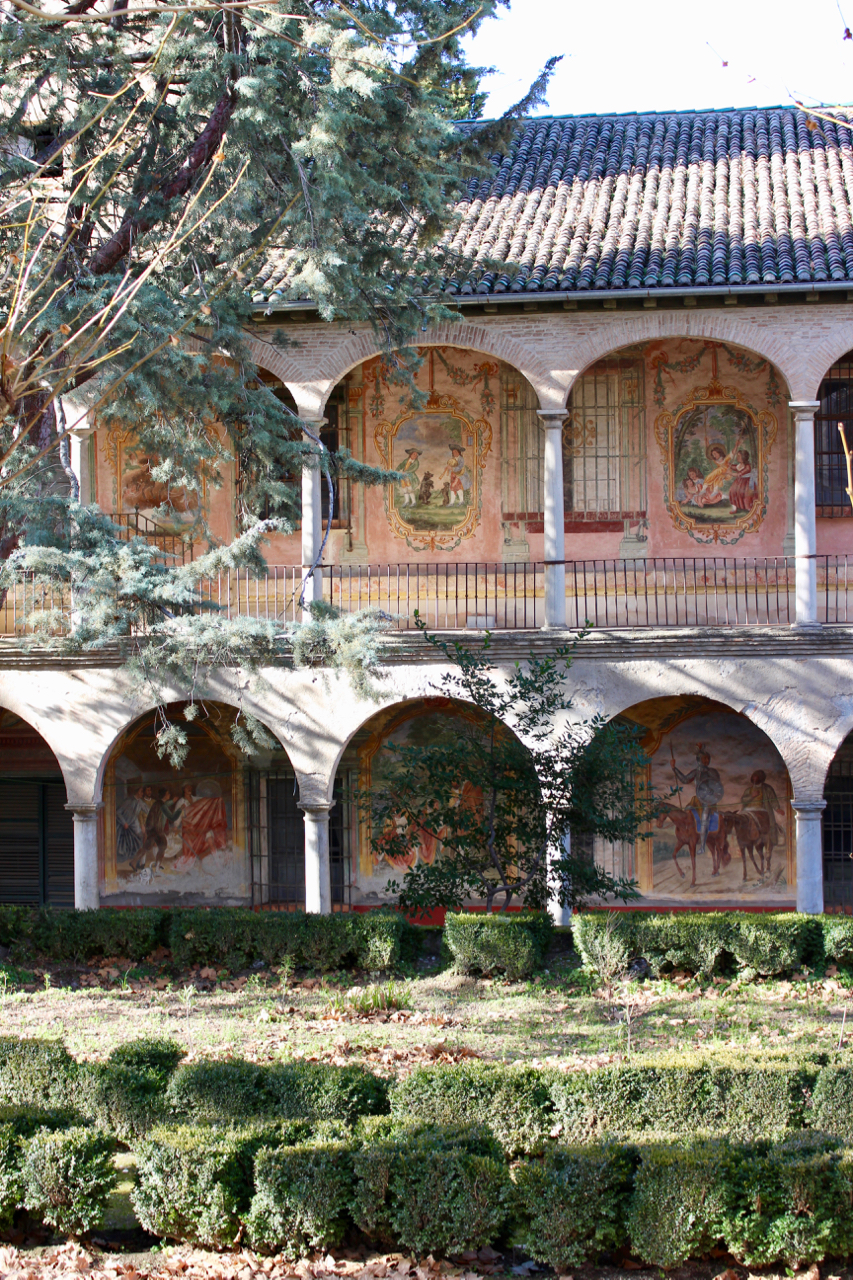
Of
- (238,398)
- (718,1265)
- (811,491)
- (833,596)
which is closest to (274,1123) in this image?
(718,1265)

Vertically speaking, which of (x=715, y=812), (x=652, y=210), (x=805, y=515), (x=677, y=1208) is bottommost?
(x=677, y=1208)

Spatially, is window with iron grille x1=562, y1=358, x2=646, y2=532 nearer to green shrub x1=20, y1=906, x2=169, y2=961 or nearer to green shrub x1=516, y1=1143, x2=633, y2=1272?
green shrub x1=20, y1=906, x2=169, y2=961

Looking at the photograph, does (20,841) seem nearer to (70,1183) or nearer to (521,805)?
(521,805)

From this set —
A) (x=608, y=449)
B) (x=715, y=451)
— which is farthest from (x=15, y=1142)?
(x=715, y=451)

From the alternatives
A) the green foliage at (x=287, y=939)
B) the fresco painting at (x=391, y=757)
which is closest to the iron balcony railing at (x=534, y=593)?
the fresco painting at (x=391, y=757)

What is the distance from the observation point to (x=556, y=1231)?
6.23 metres

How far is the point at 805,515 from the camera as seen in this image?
14547mm

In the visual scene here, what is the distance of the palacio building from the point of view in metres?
14.7

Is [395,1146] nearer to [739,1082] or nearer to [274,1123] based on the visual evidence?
[274,1123]

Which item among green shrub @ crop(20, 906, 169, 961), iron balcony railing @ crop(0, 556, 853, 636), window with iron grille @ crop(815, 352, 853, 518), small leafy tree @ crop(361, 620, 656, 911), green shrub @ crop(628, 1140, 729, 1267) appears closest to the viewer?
green shrub @ crop(628, 1140, 729, 1267)

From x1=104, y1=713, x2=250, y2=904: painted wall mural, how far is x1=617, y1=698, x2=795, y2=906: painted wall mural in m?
5.19

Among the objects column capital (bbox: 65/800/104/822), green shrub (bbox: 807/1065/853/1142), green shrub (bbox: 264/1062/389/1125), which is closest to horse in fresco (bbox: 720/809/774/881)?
column capital (bbox: 65/800/104/822)

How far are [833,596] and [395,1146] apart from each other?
11.1m

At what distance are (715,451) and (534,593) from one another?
2741mm
